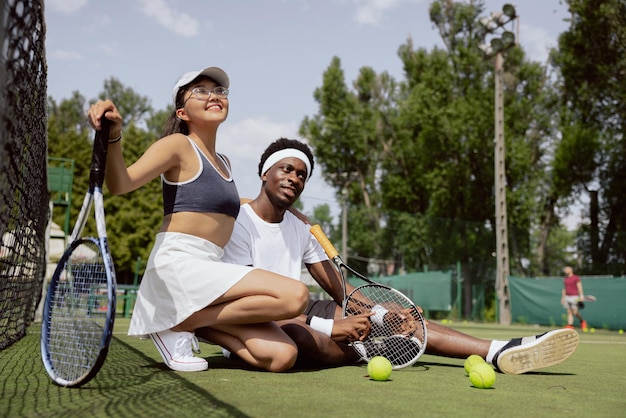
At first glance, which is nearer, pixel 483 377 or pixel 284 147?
pixel 483 377

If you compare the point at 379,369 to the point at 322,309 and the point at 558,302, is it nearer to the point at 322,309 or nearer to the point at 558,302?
the point at 322,309

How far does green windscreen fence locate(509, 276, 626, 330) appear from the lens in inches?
598

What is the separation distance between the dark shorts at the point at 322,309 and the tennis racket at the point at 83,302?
5.52ft

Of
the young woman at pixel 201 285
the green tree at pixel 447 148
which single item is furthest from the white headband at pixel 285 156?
the green tree at pixel 447 148

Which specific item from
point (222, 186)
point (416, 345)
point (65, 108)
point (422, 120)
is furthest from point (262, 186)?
point (65, 108)

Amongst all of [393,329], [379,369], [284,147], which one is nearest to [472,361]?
[393,329]

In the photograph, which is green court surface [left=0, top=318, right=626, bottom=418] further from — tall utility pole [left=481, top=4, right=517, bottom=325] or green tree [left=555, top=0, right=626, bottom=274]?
green tree [left=555, top=0, right=626, bottom=274]

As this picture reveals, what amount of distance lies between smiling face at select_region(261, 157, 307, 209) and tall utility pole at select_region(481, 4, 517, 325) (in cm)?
1419

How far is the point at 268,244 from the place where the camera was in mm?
4305

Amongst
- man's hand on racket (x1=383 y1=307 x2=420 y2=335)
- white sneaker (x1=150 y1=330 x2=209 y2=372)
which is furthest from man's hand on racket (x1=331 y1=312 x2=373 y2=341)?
white sneaker (x1=150 y1=330 x2=209 y2=372)

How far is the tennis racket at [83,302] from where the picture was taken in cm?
278

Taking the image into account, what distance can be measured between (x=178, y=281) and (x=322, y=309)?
4.24 ft

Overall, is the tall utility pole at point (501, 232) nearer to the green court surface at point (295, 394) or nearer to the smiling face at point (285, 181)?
the green court surface at point (295, 394)

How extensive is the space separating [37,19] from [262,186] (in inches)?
68.3
